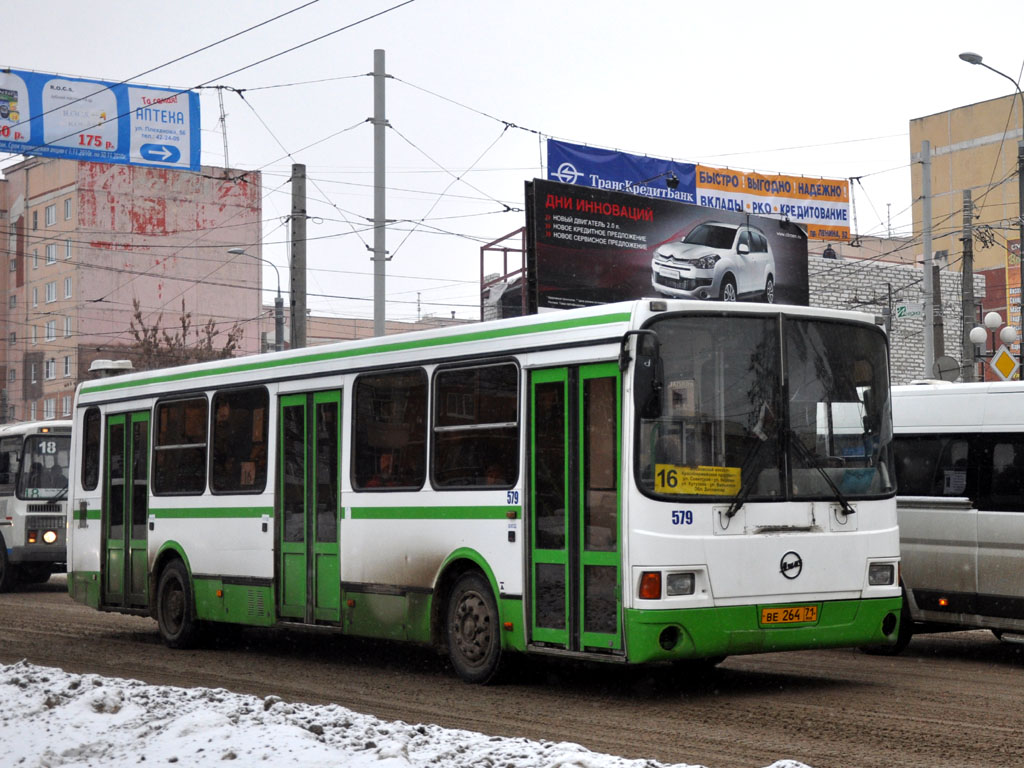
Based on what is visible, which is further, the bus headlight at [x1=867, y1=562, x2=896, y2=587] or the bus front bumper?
the bus headlight at [x1=867, y1=562, x2=896, y2=587]

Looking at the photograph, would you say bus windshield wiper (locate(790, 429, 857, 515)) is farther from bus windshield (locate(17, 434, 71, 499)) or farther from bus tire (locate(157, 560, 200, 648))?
bus windshield (locate(17, 434, 71, 499))

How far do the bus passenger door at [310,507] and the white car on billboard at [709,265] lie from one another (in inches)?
778

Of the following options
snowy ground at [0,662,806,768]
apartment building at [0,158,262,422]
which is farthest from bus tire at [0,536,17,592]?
apartment building at [0,158,262,422]

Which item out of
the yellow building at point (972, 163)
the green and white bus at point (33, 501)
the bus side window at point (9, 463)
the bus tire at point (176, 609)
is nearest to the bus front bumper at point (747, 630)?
the bus tire at point (176, 609)

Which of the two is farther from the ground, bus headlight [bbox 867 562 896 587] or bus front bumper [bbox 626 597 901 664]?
bus headlight [bbox 867 562 896 587]

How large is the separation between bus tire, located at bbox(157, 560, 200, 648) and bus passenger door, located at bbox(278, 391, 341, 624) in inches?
73.0

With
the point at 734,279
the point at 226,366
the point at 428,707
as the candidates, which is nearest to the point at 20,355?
the point at 734,279

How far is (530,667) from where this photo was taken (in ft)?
39.2

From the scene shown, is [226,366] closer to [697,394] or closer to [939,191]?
[697,394]

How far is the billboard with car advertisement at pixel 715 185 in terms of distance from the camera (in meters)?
33.6

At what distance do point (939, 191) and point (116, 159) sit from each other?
60777 millimetres

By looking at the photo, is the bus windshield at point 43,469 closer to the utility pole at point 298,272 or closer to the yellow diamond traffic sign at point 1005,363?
the utility pole at point 298,272

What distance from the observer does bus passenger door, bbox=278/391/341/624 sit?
13.1m

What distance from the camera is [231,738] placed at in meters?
7.86
